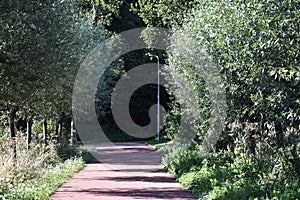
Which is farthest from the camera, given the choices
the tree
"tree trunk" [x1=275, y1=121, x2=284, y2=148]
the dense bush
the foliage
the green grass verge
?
the foliage

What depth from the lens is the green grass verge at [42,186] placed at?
13266 mm

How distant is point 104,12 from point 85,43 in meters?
13.6

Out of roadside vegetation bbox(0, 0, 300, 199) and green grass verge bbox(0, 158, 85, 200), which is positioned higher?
roadside vegetation bbox(0, 0, 300, 199)

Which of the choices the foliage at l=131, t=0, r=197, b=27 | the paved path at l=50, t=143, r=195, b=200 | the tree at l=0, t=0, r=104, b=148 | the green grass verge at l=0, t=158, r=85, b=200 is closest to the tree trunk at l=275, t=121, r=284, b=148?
the paved path at l=50, t=143, r=195, b=200

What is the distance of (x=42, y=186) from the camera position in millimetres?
15445

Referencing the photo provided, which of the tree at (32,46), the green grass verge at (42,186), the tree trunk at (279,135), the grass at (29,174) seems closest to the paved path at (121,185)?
the green grass verge at (42,186)

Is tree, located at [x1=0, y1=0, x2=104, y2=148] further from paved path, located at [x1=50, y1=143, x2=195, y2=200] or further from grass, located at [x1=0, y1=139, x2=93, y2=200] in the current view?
paved path, located at [x1=50, y1=143, x2=195, y2=200]

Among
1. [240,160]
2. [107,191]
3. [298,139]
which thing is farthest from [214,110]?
[298,139]

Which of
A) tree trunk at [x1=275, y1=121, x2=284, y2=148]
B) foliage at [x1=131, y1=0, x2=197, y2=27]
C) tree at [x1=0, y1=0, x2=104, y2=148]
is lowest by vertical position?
tree trunk at [x1=275, y1=121, x2=284, y2=148]

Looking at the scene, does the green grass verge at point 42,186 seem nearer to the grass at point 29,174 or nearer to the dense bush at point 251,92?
the grass at point 29,174

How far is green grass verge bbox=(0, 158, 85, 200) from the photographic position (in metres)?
13.3

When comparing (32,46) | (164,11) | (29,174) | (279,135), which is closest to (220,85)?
(279,135)

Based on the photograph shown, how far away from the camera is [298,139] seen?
12164mm

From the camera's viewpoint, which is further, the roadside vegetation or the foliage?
the foliage
